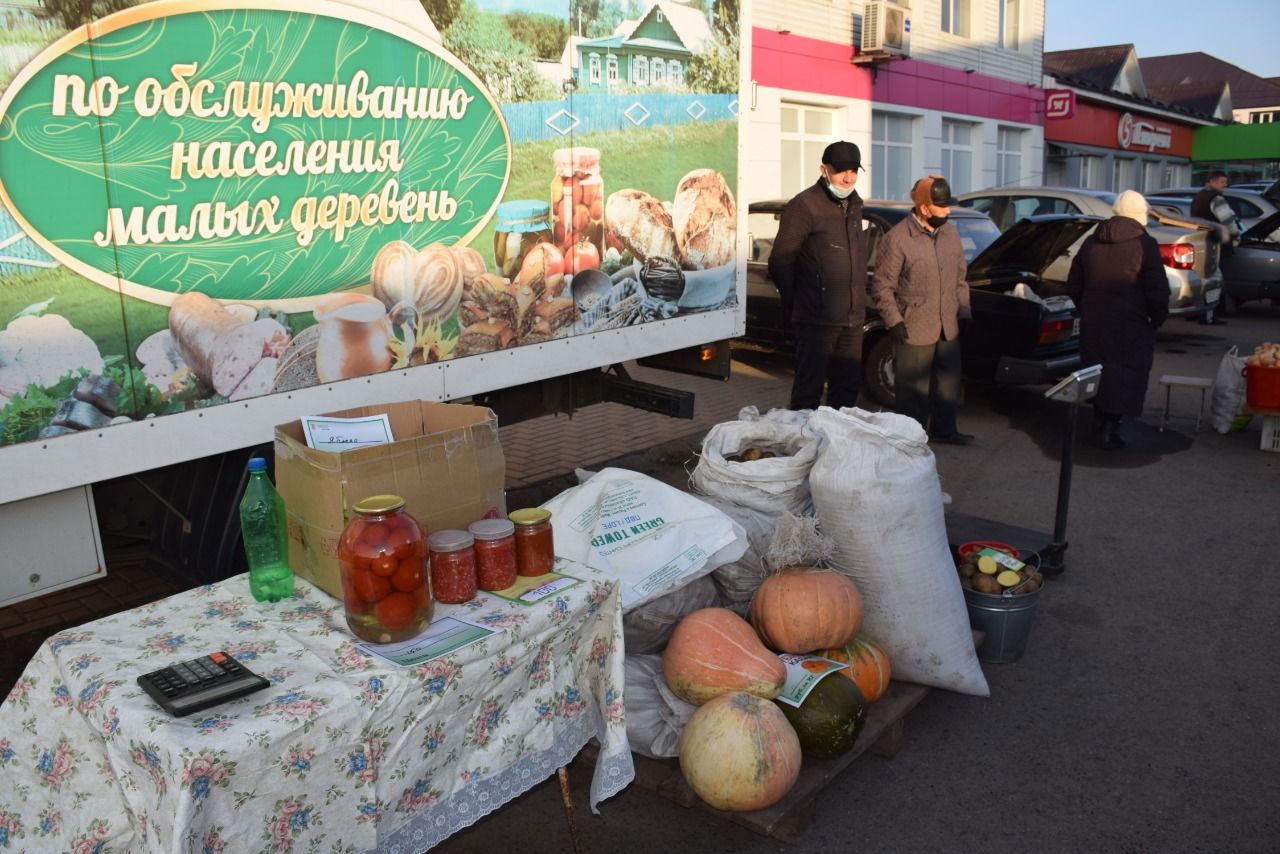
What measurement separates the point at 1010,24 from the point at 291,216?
21.2 m

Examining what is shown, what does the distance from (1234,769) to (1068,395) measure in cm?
185

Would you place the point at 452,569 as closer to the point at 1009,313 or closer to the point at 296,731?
the point at 296,731

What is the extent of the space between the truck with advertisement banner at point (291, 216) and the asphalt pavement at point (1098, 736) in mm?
1701

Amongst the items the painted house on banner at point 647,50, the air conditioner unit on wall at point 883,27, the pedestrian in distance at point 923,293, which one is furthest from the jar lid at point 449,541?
the air conditioner unit on wall at point 883,27

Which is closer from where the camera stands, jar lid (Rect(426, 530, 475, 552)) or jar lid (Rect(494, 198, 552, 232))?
jar lid (Rect(426, 530, 475, 552))

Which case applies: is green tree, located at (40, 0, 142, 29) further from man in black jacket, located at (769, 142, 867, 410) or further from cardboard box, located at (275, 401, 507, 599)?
man in black jacket, located at (769, 142, 867, 410)

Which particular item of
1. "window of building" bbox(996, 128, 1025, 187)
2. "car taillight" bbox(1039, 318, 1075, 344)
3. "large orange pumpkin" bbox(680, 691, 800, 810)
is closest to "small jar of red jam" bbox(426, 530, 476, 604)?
"large orange pumpkin" bbox(680, 691, 800, 810)

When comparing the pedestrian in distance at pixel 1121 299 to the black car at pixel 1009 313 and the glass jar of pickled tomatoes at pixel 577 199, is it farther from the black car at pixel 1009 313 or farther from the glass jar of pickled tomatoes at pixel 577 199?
the glass jar of pickled tomatoes at pixel 577 199

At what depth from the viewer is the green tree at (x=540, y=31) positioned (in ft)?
14.0

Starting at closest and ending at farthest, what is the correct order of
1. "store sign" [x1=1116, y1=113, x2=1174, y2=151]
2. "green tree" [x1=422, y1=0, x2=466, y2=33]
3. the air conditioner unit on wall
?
"green tree" [x1=422, y1=0, x2=466, y2=33]
the air conditioner unit on wall
"store sign" [x1=1116, y1=113, x2=1174, y2=151]

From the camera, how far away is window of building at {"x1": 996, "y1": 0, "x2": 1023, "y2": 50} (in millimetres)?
20719

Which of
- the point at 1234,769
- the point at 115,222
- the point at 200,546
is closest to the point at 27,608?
the point at 200,546

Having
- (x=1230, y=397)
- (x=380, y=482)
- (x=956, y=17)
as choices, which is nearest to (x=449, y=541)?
(x=380, y=482)

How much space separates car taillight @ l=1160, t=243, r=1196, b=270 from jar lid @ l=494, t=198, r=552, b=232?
936 centimetres
